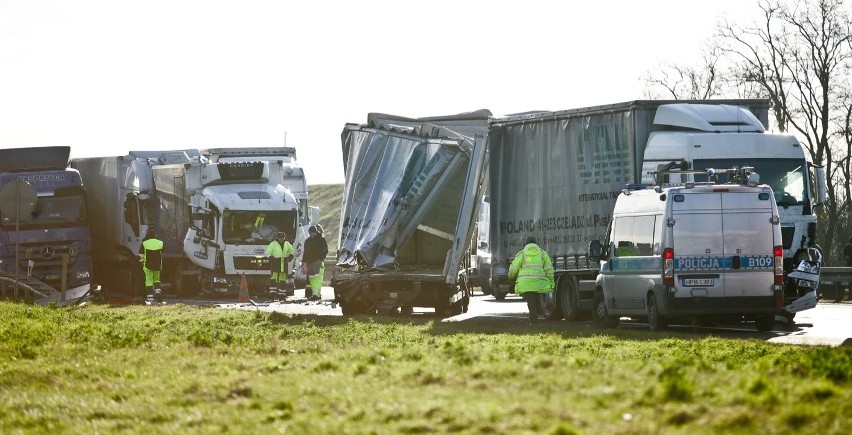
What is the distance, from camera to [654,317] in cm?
2291

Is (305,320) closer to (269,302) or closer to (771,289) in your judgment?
Answer: (771,289)

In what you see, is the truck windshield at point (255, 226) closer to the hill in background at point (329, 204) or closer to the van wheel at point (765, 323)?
the van wheel at point (765, 323)

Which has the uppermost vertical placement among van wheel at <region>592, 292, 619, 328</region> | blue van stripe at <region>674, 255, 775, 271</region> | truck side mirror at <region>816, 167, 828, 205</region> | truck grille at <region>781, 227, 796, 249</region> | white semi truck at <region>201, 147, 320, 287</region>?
white semi truck at <region>201, 147, 320, 287</region>

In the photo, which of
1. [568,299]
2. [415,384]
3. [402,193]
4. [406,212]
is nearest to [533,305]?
[568,299]

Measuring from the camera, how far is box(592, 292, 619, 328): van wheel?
24.8 m

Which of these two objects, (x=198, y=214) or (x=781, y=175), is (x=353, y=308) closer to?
(x=781, y=175)

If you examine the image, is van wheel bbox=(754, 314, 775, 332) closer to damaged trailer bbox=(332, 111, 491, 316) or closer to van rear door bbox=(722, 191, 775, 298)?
van rear door bbox=(722, 191, 775, 298)

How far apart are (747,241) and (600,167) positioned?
4432mm

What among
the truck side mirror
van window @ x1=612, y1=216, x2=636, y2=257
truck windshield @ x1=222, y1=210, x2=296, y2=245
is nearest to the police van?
van window @ x1=612, y1=216, x2=636, y2=257

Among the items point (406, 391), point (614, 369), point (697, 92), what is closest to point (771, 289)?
point (614, 369)

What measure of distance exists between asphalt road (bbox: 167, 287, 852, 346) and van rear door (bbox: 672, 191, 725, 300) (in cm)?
85

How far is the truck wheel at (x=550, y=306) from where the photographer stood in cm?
2769

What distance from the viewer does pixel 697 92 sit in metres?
67.0

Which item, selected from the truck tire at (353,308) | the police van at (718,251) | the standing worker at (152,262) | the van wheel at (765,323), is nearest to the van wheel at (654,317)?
the police van at (718,251)
